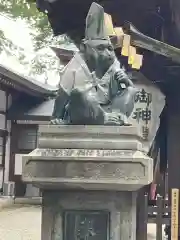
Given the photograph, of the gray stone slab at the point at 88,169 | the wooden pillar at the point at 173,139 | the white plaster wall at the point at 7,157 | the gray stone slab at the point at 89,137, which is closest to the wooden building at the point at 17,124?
the white plaster wall at the point at 7,157

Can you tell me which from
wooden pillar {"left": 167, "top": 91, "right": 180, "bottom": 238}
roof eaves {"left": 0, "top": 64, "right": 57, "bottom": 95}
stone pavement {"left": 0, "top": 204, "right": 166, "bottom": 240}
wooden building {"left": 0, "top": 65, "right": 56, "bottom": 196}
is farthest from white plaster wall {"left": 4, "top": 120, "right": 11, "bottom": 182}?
wooden pillar {"left": 167, "top": 91, "right": 180, "bottom": 238}

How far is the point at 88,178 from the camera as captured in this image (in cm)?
360

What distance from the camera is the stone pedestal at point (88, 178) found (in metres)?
3.58

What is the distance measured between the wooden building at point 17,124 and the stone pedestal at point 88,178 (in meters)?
13.3

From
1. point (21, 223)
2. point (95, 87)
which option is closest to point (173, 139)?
point (95, 87)

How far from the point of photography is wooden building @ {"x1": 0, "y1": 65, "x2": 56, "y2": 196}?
57.6ft

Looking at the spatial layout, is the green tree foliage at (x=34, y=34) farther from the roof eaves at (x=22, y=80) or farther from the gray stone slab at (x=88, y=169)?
the gray stone slab at (x=88, y=169)

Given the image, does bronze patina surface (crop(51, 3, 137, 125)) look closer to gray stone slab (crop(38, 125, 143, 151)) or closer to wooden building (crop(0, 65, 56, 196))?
gray stone slab (crop(38, 125, 143, 151))

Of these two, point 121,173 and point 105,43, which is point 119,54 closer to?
A: point 105,43

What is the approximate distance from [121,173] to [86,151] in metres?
0.36

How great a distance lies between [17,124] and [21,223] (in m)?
6.81

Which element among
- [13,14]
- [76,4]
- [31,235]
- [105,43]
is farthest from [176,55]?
[13,14]

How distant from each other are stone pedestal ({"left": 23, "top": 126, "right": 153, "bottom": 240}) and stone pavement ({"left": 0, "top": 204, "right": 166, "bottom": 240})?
19.8ft

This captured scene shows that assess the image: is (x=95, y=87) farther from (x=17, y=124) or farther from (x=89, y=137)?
(x=17, y=124)
